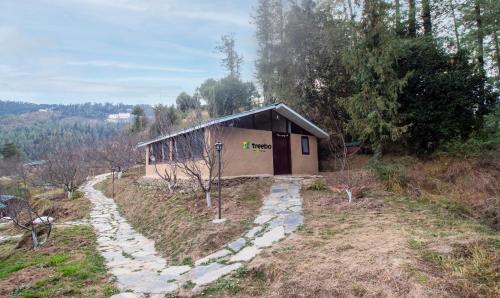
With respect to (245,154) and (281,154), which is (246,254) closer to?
(245,154)

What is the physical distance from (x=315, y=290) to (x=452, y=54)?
42.6ft

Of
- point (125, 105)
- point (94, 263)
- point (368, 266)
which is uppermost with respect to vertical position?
point (125, 105)

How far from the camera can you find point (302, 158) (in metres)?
15.7

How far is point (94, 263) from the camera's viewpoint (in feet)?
20.0

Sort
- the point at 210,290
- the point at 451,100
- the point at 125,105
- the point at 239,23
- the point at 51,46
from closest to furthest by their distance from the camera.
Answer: the point at 210,290 → the point at 451,100 → the point at 51,46 → the point at 239,23 → the point at 125,105

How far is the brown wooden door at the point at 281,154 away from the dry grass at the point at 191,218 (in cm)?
232

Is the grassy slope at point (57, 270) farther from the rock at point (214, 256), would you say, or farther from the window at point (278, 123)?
the window at point (278, 123)

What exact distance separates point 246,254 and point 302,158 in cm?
1096

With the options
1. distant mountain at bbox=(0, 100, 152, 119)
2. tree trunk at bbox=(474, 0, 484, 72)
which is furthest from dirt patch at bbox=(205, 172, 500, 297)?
distant mountain at bbox=(0, 100, 152, 119)

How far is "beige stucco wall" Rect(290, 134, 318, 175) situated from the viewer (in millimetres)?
15234

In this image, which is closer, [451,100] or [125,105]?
[451,100]

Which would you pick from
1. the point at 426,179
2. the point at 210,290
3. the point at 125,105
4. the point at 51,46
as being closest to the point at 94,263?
the point at 210,290

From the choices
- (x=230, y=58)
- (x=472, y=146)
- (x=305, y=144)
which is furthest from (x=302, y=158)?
(x=230, y=58)

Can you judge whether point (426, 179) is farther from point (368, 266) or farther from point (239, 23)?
point (239, 23)
